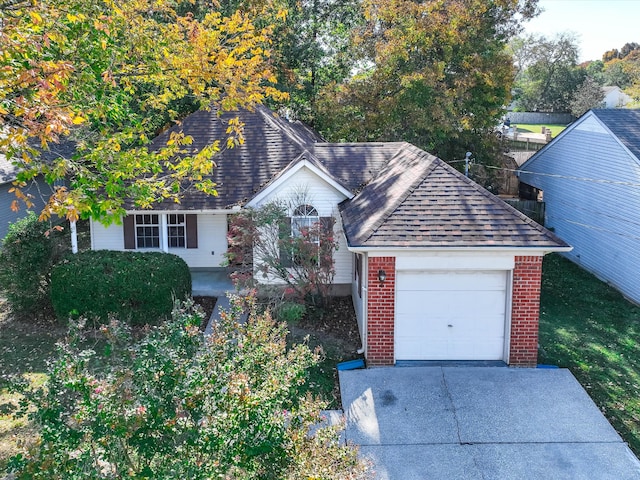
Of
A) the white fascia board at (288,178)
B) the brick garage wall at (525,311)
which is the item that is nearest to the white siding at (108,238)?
the white fascia board at (288,178)

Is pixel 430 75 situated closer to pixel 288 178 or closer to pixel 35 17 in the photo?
pixel 288 178

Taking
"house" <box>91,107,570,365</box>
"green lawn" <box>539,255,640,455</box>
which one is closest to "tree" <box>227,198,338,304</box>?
"house" <box>91,107,570,365</box>

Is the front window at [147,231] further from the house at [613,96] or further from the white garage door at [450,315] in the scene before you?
the house at [613,96]

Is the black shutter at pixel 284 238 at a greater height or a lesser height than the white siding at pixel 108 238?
greater

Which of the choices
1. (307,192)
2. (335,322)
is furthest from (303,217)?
(335,322)

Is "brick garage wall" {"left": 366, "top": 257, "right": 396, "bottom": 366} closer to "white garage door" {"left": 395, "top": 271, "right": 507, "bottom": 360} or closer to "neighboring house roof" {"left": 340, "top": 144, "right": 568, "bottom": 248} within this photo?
"white garage door" {"left": 395, "top": 271, "right": 507, "bottom": 360}

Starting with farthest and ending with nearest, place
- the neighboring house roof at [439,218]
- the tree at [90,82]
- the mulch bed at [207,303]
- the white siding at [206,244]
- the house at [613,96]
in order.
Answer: the house at [613,96], the white siding at [206,244], the mulch bed at [207,303], the neighboring house roof at [439,218], the tree at [90,82]
